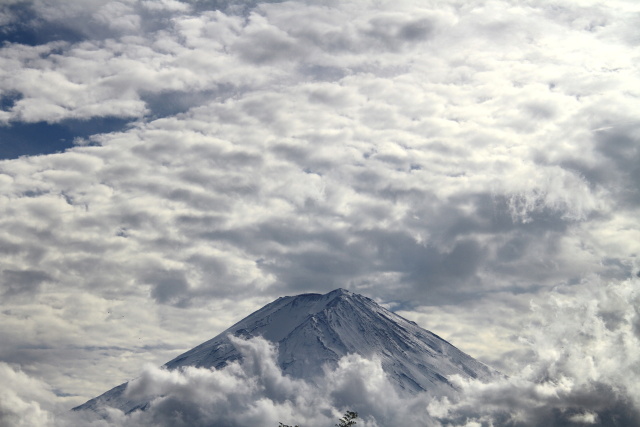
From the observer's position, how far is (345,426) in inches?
3081
